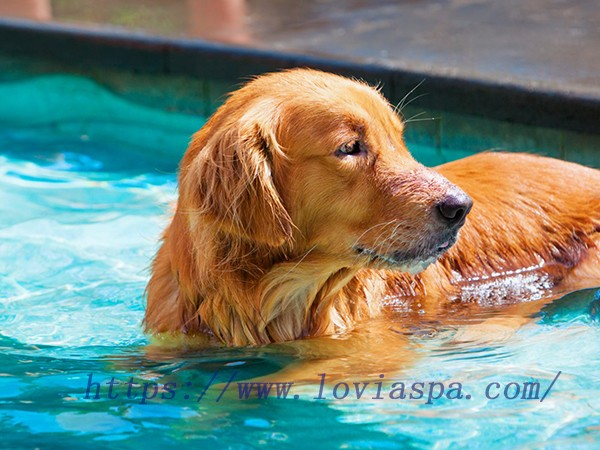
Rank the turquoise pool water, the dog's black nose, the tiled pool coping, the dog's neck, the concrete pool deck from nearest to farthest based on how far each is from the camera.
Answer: the turquoise pool water → the dog's black nose → the dog's neck → the tiled pool coping → the concrete pool deck

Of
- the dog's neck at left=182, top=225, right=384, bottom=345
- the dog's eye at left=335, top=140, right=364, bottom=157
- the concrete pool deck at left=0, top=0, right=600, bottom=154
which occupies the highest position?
the concrete pool deck at left=0, top=0, right=600, bottom=154

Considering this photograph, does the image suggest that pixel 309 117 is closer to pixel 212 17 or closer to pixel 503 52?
pixel 503 52

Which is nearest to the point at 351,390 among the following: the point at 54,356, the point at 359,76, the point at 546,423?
the point at 546,423

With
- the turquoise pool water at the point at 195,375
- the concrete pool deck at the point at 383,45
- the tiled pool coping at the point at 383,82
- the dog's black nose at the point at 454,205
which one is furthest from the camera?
the concrete pool deck at the point at 383,45

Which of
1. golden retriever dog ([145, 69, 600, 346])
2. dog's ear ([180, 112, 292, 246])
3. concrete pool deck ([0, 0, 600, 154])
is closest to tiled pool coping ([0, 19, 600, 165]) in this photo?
concrete pool deck ([0, 0, 600, 154])

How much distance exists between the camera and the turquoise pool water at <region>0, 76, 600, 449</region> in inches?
171

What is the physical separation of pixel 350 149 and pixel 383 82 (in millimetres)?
3566

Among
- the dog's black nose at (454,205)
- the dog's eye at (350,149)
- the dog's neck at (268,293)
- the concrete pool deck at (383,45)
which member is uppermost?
the concrete pool deck at (383,45)

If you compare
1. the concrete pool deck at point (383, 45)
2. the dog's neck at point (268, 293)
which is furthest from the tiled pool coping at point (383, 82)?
the dog's neck at point (268, 293)

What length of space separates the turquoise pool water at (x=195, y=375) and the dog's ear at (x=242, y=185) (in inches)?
27.2

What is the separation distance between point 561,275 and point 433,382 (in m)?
1.35

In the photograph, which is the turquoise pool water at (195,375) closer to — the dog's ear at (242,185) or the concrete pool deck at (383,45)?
the dog's ear at (242,185)

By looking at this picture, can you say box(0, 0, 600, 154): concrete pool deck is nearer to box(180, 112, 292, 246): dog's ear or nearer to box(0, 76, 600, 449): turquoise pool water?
box(0, 76, 600, 449): turquoise pool water

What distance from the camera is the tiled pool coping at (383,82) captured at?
295 inches
